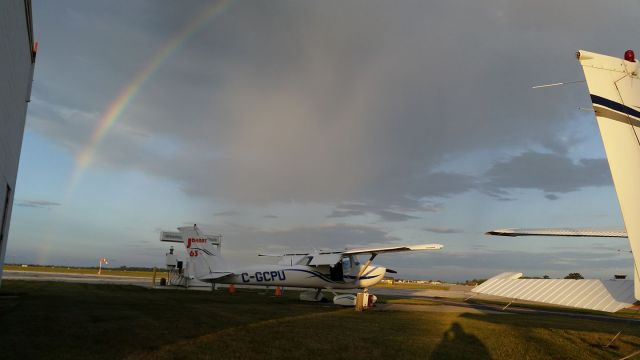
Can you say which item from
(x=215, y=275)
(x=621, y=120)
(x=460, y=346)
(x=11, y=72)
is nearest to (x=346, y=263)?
(x=215, y=275)

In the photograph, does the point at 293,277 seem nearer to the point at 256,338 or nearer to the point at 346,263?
the point at 346,263

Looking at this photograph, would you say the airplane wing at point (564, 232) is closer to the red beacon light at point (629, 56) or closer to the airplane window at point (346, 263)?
the red beacon light at point (629, 56)

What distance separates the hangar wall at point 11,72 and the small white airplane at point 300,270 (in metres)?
10.0

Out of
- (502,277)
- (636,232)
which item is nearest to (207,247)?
(502,277)

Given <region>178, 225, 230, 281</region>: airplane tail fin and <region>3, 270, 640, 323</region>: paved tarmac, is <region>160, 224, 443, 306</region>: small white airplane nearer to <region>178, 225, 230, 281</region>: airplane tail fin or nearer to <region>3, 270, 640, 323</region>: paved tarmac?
<region>178, 225, 230, 281</region>: airplane tail fin

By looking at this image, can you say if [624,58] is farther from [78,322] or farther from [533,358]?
[78,322]

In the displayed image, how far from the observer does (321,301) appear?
901 inches

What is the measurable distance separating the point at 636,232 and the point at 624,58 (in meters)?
2.29

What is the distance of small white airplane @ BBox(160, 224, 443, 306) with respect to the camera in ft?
73.0

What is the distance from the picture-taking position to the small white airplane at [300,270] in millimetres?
A: 22250

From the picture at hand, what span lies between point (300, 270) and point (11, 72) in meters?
15.6

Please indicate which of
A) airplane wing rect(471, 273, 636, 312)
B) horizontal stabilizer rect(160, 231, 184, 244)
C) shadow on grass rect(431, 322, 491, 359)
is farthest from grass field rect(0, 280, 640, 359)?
horizontal stabilizer rect(160, 231, 184, 244)

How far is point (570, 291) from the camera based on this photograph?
258 inches

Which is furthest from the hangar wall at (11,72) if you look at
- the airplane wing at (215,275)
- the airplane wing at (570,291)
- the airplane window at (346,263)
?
the airplane window at (346,263)
